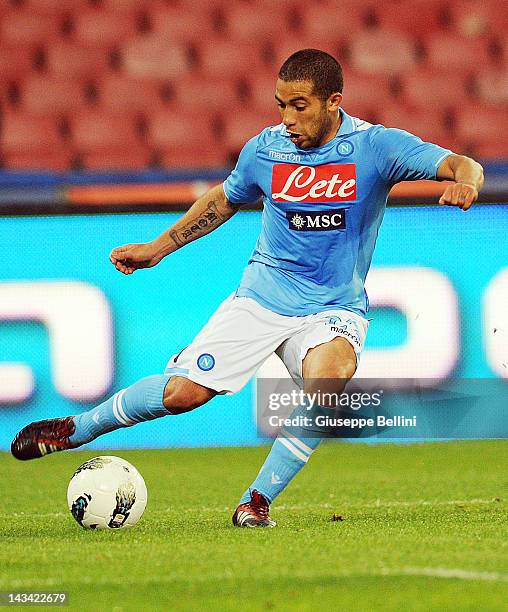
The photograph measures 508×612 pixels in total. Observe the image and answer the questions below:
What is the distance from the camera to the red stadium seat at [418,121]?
9.80 m

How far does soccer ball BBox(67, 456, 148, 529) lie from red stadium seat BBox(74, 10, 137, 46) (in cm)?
671

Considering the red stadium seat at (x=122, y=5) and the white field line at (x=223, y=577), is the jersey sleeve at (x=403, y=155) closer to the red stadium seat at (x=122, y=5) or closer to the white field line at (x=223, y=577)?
the white field line at (x=223, y=577)

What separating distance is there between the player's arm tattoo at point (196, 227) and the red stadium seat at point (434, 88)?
5407 mm

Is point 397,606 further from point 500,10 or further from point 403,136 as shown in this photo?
point 500,10

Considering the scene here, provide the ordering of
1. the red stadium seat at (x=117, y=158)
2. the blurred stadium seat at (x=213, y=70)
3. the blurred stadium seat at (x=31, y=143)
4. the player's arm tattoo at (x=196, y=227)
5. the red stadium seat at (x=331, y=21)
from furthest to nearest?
the red stadium seat at (x=331, y=21), the blurred stadium seat at (x=213, y=70), the blurred stadium seat at (x=31, y=143), the red stadium seat at (x=117, y=158), the player's arm tattoo at (x=196, y=227)

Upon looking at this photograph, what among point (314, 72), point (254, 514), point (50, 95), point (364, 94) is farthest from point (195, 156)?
point (254, 514)

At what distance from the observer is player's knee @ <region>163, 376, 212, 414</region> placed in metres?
4.54

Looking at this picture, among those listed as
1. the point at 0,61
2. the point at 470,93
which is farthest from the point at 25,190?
the point at 470,93

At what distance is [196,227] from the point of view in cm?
494

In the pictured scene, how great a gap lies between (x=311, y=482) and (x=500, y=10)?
590 cm

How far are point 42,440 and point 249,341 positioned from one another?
2.72 feet

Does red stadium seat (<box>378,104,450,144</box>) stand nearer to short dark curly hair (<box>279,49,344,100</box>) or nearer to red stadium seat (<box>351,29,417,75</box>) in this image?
red stadium seat (<box>351,29,417,75</box>)

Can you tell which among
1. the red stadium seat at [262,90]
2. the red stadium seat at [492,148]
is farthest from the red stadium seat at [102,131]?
the red stadium seat at [492,148]

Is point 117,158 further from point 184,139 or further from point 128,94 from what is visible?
point 128,94
